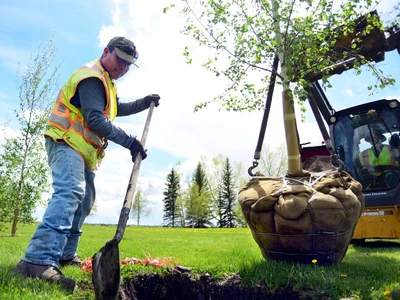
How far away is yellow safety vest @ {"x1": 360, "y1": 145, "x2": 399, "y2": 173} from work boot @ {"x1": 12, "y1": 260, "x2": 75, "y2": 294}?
6.96 metres

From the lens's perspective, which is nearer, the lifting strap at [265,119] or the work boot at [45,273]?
the work boot at [45,273]

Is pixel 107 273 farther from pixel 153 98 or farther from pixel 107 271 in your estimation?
pixel 153 98

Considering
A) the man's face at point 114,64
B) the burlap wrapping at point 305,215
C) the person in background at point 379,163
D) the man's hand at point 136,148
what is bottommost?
the burlap wrapping at point 305,215

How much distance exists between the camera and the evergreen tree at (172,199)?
175ft

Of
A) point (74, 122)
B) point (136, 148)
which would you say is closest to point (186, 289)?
point (136, 148)

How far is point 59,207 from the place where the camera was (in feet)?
10.2

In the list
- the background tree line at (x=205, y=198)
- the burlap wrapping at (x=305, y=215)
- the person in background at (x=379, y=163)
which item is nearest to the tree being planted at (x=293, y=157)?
the burlap wrapping at (x=305, y=215)

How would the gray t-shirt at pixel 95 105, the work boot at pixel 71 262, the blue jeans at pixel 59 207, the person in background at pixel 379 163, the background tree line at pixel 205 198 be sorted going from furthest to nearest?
the background tree line at pixel 205 198, the person in background at pixel 379 163, the work boot at pixel 71 262, the gray t-shirt at pixel 95 105, the blue jeans at pixel 59 207

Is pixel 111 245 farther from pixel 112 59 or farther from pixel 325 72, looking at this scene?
pixel 325 72

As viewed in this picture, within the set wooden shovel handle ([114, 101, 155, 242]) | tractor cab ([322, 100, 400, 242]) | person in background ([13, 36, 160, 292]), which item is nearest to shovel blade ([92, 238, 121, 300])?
wooden shovel handle ([114, 101, 155, 242])

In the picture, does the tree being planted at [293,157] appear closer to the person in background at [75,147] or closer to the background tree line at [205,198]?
the person in background at [75,147]

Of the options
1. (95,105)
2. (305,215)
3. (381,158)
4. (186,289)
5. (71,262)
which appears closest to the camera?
(95,105)

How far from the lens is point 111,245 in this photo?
9.72ft

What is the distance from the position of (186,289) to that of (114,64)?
8.50ft
